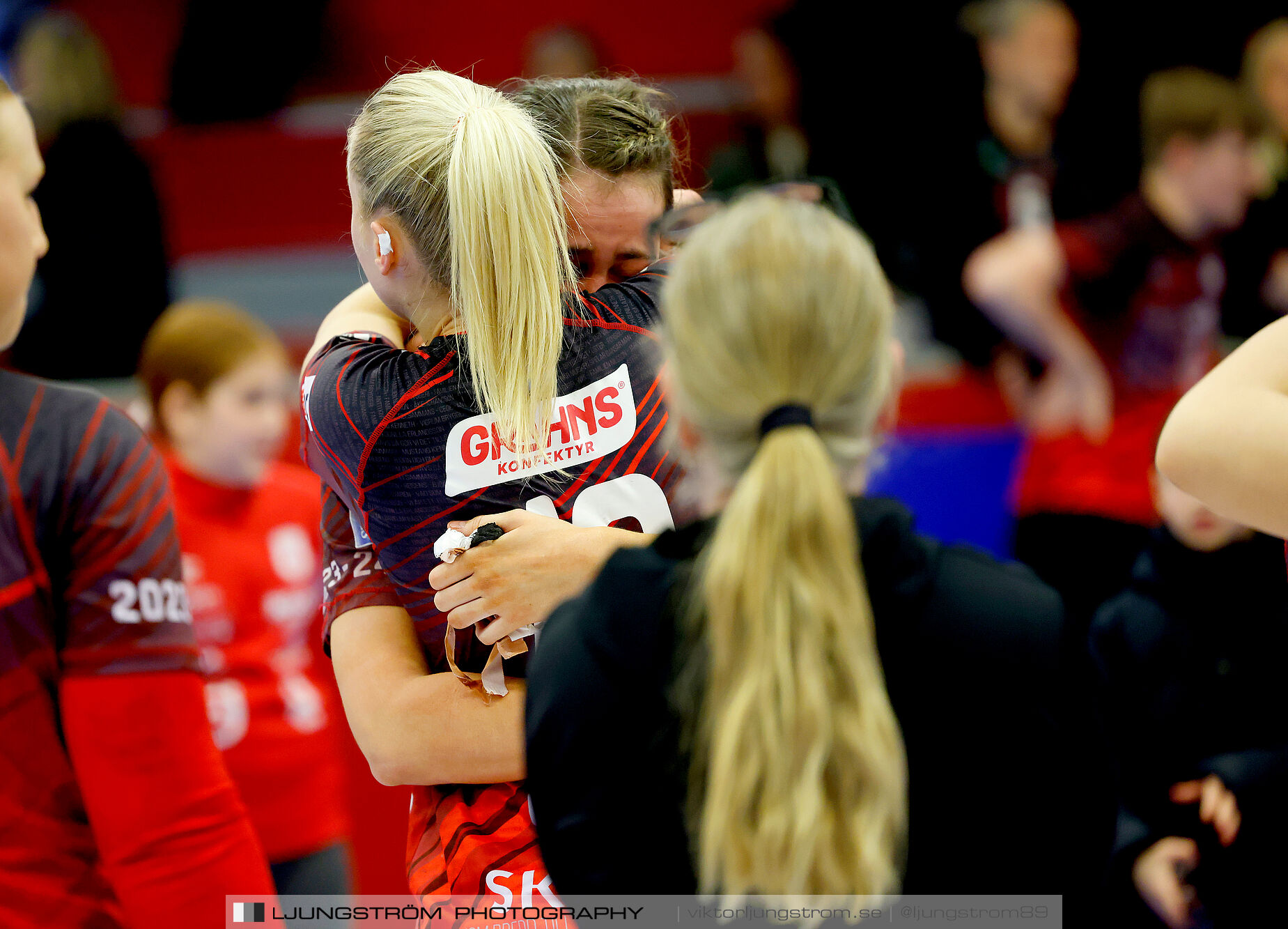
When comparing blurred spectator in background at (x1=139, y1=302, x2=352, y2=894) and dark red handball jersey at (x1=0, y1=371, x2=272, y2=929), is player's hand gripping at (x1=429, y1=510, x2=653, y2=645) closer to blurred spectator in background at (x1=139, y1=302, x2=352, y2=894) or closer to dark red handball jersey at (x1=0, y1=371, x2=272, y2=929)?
dark red handball jersey at (x1=0, y1=371, x2=272, y2=929)

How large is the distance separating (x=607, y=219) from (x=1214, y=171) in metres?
2.66

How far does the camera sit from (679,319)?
1.10 meters

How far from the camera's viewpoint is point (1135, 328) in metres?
3.59

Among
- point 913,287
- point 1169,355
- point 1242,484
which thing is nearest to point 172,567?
point 1242,484

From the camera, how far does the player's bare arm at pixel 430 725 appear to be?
1373mm

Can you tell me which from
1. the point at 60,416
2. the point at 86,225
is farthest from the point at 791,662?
the point at 86,225

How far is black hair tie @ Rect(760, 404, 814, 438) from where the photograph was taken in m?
1.05

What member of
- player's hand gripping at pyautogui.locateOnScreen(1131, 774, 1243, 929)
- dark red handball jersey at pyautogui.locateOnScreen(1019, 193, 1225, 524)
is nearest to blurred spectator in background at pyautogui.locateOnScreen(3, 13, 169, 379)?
dark red handball jersey at pyautogui.locateOnScreen(1019, 193, 1225, 524)

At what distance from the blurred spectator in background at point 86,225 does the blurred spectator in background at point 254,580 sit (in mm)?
1334

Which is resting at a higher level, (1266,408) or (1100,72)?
(1100,72)

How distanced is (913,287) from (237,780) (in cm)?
300

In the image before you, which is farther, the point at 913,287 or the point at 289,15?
the point at 289,15

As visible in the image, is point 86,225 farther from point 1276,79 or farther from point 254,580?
point 1276,79

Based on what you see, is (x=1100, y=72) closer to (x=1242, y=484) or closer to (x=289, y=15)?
(x=1242, y=484)
